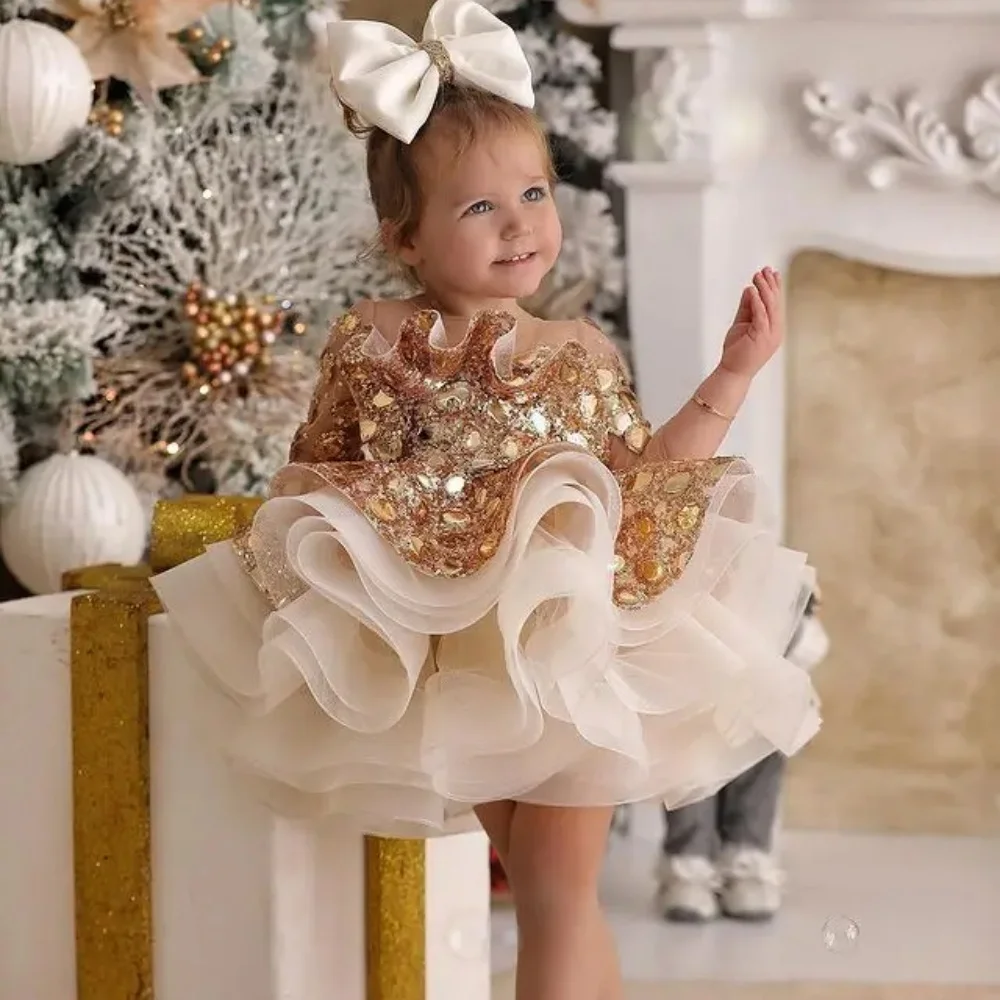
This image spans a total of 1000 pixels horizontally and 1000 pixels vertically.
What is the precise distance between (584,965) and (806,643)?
0.93 meters

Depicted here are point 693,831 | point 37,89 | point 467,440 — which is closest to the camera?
point 467,440

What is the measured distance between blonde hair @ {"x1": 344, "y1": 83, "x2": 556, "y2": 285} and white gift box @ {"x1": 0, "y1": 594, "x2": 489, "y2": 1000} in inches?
13.9

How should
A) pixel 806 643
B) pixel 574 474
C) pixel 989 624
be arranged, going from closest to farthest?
1. pixel 574 474
2. pixel 806 643
3. pixel 989 624

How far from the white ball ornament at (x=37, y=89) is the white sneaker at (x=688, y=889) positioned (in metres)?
1.05

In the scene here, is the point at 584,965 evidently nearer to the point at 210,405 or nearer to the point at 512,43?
the point at 512,43

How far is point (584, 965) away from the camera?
1205 mm

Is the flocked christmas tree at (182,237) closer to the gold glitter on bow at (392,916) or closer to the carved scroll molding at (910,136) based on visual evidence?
the carved scroll molding at (910,136)

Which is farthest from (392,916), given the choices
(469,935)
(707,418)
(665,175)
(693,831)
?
(665,175)

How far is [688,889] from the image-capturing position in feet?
6.63

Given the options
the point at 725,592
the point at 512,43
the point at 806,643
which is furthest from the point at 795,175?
the point at 725,592

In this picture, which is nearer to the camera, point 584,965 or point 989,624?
point 584,965

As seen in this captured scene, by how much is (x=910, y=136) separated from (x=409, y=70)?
998mm

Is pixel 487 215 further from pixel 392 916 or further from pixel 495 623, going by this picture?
pixel 392 916

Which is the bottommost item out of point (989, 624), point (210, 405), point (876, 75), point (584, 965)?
point (989, 624)
